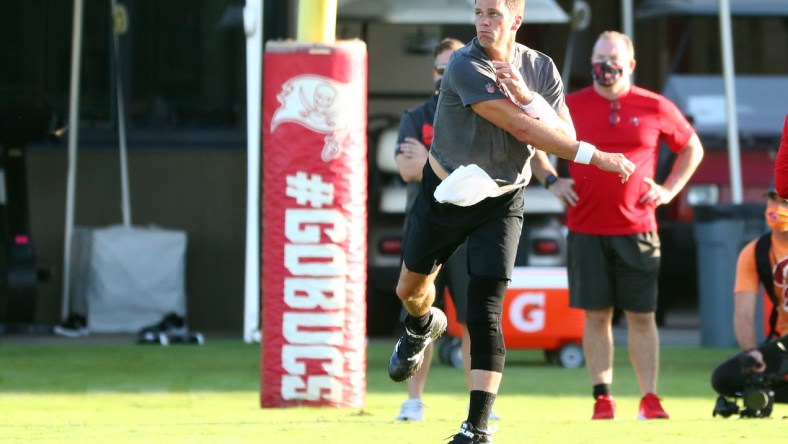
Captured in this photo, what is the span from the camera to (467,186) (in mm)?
6359

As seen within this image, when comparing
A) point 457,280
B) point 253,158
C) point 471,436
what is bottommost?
point 471,436

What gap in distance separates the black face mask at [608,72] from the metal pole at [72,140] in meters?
6.39

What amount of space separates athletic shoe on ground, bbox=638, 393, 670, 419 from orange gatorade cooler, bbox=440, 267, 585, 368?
301 cm

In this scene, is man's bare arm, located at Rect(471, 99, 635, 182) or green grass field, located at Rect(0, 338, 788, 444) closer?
man's bare arm, located at Rect(471, 99, 635, 182)

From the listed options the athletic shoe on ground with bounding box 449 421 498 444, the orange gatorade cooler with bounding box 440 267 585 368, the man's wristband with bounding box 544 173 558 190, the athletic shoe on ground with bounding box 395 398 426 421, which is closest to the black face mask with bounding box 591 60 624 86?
the man's wristband with bounding box 544 173 558 190

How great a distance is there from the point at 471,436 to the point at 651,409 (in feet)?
7.91

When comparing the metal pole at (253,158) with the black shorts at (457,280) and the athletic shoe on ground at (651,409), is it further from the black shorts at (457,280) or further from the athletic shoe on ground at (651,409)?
the athletic shoe on ground at (651,409)

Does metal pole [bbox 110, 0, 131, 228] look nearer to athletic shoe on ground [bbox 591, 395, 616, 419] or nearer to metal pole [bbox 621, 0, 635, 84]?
metal pole [bbox 621, 0, 635, 84]

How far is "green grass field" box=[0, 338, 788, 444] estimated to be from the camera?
23.5 ft

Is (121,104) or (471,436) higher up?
(121,104)

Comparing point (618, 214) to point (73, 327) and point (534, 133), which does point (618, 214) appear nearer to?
point (534, 133)

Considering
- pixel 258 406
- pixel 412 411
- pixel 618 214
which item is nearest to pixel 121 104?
pixel 258 406

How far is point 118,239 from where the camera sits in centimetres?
1379

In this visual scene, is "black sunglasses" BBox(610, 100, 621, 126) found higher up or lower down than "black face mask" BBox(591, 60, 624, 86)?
lower down
